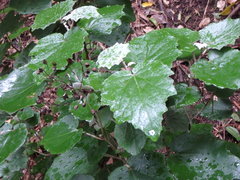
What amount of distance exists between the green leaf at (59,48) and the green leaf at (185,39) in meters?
0.25

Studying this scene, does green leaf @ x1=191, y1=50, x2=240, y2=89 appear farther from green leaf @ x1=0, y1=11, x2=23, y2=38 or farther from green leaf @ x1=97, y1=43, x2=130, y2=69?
green leaf @ x1=0, y1=11, x2=23, y2=38

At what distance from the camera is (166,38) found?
0.83m

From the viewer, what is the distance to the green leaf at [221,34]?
35.5 inches

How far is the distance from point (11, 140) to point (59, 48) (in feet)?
1.35

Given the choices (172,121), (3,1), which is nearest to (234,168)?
(172,121)

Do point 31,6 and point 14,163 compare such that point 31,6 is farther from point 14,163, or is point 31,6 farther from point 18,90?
point 14,163

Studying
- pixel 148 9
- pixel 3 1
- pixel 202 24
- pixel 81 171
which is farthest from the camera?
pixel 3 1

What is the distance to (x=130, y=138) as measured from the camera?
892 mm

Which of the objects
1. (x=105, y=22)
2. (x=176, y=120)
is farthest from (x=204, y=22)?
(x=105, y=22)

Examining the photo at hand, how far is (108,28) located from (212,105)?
1.64ft

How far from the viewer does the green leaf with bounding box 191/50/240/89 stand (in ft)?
2.51

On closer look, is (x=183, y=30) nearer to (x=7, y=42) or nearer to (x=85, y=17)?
(x=85, y=17)

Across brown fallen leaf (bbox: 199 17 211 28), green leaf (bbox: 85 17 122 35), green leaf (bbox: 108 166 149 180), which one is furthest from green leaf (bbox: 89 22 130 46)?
brown fallen leaf (bbox: 199 17 211 28)

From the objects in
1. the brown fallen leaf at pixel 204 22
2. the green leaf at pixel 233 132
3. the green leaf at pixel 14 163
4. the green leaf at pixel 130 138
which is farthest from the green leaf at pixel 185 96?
the brown fallen leaf at pixel 204 22
